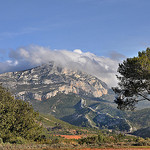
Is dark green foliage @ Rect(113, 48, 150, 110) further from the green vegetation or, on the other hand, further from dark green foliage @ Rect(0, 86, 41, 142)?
dark green foliage @ Rect(0, 86, 41, 142)

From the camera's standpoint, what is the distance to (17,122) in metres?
30.5

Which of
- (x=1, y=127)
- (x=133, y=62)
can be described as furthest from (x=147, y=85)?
(x=1, y=127)

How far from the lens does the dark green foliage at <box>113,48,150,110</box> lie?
27969mm

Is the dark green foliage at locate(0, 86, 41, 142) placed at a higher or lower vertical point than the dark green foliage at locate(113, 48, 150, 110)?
lower

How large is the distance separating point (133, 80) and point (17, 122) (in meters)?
→ 20.6

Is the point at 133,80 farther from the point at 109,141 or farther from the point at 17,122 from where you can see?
the point at 17,122

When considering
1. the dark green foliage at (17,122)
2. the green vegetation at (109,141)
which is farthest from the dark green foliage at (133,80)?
the dark green foliage at (17,122)

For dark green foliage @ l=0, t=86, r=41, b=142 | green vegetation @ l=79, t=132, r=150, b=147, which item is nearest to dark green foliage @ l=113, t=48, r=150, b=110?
green vegetation @ l=79, t=132, r=150, b=147

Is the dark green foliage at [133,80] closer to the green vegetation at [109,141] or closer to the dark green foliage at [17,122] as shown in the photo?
the green vegetation at [109,141]

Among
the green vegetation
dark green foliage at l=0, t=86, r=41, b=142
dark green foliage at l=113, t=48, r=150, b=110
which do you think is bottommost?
the green vegetation

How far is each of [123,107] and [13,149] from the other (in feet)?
67.5

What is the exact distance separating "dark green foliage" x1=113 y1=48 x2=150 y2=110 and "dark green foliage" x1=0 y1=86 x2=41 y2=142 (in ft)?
52.6

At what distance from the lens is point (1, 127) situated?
27.4m

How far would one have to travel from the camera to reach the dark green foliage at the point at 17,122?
27.6 meters
